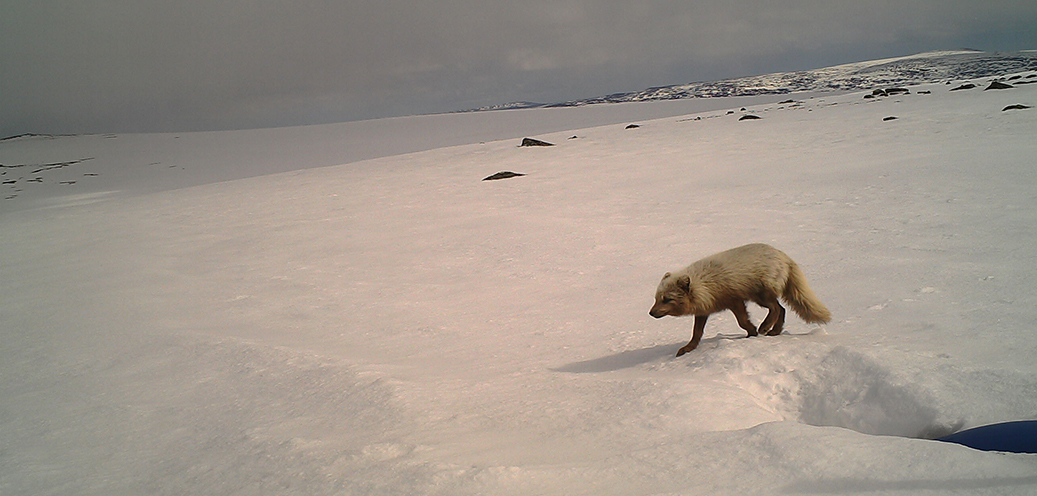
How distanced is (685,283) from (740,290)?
0.44m

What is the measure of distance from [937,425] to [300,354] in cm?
460

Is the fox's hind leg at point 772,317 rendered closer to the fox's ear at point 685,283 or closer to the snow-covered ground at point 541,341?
the snow-covered ground at point 541,341

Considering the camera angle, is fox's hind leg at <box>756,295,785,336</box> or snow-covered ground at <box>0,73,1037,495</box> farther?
fox's hind leg at <box>756,295,785,336</box>

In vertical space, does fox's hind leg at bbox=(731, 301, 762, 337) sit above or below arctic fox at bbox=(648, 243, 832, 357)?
below

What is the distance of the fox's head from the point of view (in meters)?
4.49

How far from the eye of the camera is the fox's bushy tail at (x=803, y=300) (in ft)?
14.7

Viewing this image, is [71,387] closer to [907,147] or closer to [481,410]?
[481,410]

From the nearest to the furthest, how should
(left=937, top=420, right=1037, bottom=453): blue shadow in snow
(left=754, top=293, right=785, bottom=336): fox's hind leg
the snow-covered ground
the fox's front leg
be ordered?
(left=937, top=420, right=1037, bottom=453): blue shadow in snow, the snow-covered ground, the fox's front leg, (left=754, top=293, right=785, bottom=336): fox's hind leg

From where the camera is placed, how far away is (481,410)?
3695mm

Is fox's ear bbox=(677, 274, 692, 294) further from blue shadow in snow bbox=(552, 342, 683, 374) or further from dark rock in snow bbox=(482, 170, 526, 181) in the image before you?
dark rock in snow bbox=(482, 170, 526, 181)

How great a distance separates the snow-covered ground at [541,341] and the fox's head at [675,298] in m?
0.35

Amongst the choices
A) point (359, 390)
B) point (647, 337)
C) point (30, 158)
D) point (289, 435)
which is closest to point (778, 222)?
point (647, 337)

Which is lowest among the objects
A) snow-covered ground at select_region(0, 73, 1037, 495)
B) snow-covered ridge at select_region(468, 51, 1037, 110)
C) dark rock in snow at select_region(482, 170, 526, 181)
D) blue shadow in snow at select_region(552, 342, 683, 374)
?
blue shadow in snow at select_region(552, 342, 683, 374)

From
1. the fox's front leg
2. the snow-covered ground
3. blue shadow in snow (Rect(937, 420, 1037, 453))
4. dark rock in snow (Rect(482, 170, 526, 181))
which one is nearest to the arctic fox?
the fox's front leg
